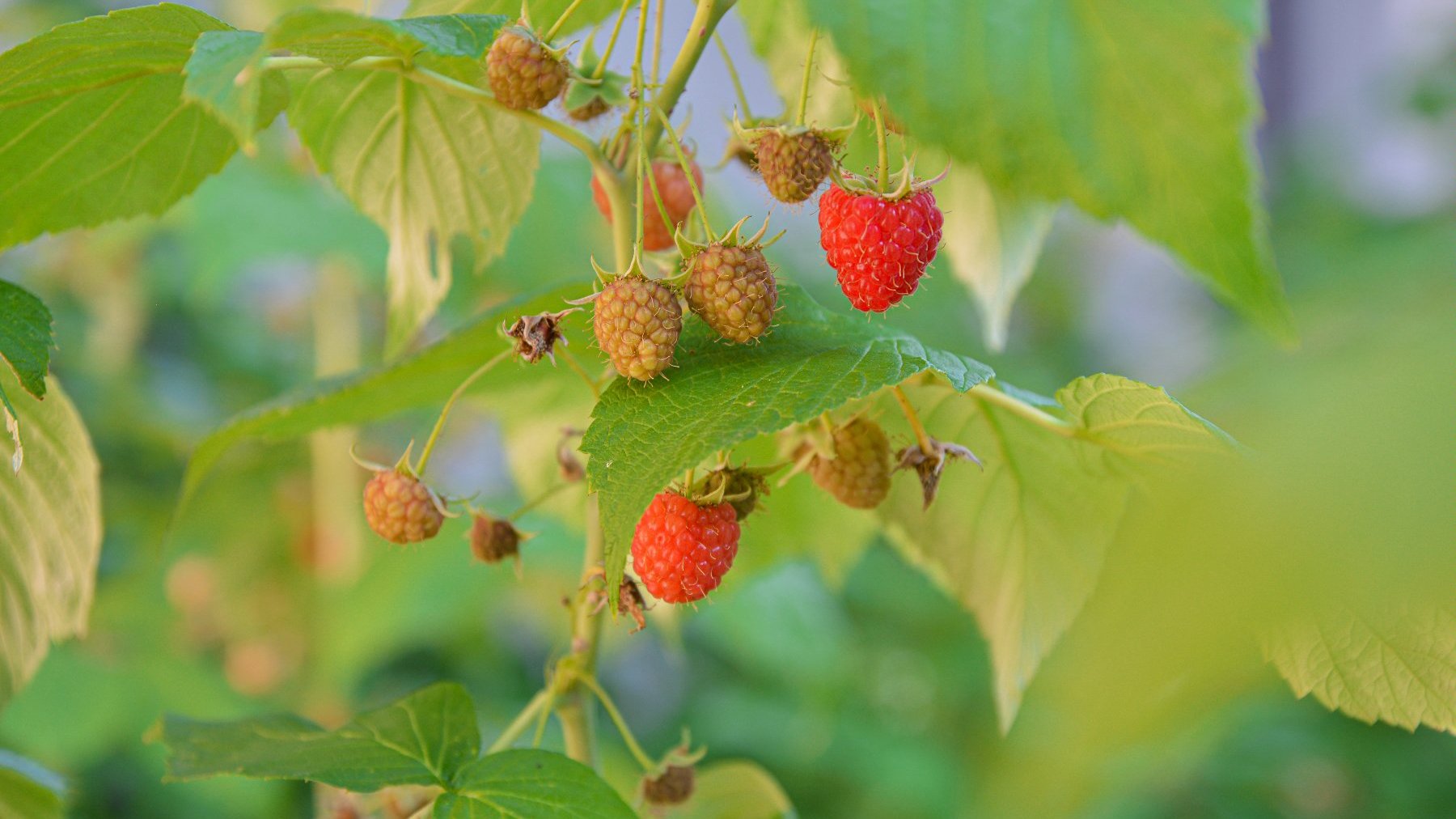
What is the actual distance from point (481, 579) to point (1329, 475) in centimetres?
98

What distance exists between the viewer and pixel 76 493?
453mm

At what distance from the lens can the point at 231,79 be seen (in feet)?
0.89

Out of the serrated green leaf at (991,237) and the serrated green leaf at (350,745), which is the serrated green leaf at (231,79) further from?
the serrated green leaf at (991,237)

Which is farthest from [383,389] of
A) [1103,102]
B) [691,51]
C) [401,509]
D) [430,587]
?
[430,587]

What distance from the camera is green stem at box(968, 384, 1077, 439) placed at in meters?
0.40

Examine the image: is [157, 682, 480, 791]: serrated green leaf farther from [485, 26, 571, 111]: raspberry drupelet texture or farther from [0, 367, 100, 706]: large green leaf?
[485, 26, 571, 111]: raspberry drupelet texture

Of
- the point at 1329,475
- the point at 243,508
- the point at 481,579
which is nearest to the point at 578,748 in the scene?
the point at 1329,475

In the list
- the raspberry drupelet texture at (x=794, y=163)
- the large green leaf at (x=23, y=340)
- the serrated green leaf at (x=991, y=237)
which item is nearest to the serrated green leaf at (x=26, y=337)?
the large green leaf at (x=23, y=340)

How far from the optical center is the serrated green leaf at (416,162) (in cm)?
46

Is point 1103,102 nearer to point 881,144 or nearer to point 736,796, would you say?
point 881,144

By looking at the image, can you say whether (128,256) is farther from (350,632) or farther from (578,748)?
(578,748)

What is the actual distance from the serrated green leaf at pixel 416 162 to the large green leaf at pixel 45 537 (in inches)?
5.0

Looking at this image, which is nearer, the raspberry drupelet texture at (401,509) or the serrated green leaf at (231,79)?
the serrated green leaf at (231,79)

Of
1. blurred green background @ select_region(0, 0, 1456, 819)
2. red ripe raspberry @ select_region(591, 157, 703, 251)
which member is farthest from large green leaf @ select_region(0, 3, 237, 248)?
blurred green background @ select_region(0, 0, 1456, 819)
